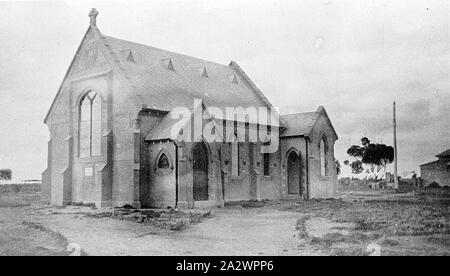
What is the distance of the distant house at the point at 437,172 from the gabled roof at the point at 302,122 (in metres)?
15.7

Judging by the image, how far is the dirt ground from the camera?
1327 cm

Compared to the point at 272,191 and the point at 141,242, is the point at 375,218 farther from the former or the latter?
the point at 272,191

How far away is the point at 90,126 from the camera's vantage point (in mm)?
31812

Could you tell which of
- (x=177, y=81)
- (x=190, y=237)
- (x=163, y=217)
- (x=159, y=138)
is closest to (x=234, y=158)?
(x=177, y=81)

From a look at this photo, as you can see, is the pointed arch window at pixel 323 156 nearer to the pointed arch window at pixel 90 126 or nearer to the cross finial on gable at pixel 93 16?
the pointed arch window at pixel 90 126

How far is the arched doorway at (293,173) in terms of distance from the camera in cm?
4109

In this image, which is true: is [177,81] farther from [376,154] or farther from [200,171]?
[376,154]

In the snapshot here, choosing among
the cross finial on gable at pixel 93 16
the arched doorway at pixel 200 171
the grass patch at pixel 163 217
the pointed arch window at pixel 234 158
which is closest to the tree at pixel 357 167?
the pointed arch window at pixel 234 158

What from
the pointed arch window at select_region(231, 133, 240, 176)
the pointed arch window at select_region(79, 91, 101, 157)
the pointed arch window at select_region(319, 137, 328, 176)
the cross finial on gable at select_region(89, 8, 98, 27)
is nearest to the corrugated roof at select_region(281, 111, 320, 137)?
the pointed arch window at select_region(319, 137, 328, 176)

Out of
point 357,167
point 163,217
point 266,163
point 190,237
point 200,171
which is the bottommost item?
point 190,237

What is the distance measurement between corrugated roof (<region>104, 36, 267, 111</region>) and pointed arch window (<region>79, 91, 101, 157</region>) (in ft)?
11.2

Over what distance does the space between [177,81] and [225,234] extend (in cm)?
1915
